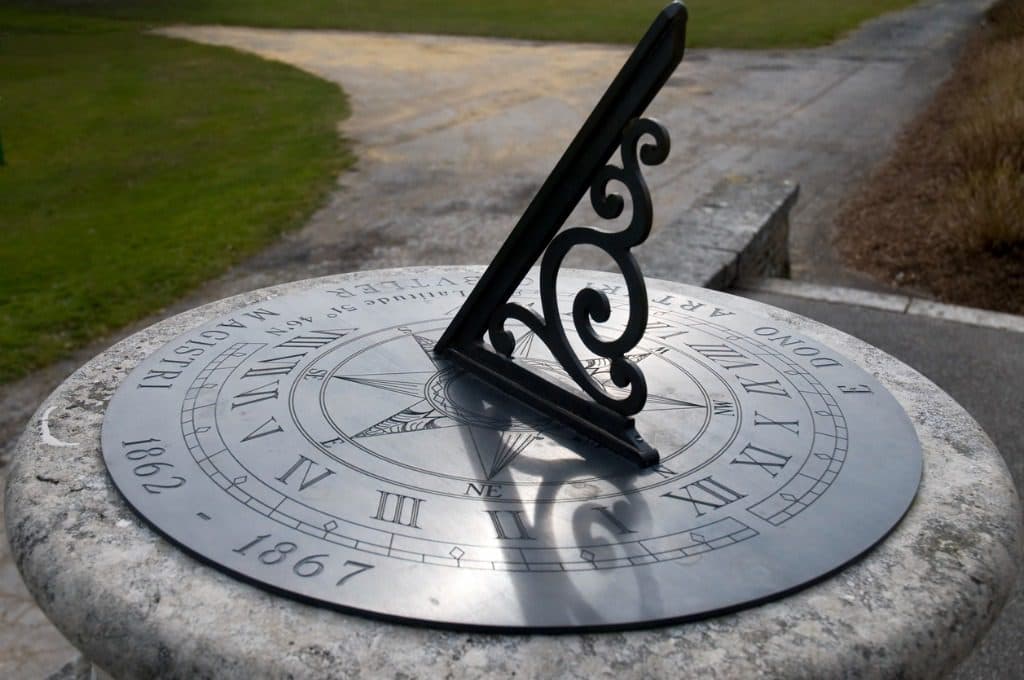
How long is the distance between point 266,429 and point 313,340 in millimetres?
546

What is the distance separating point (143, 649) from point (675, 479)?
1.01m

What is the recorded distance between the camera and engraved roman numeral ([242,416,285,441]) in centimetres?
205

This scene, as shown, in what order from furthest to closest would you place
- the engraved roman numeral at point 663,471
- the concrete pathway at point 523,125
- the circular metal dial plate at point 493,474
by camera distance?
1. the concrete pathway at point 523,125
2. the engraved roman numeral at point 663,471
3. the circular metal dial plate at point 493,474

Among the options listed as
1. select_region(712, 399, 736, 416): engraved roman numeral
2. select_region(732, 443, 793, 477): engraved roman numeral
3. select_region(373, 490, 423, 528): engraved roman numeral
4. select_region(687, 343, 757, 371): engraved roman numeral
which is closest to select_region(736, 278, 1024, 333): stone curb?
select_region(687, 343, 757, 371): engraved roman numeral

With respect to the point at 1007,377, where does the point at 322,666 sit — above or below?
above

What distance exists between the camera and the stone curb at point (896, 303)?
179 inches

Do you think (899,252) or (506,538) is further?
(899,252)

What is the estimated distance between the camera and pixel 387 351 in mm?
2555

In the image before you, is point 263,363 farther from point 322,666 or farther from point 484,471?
point 322,666

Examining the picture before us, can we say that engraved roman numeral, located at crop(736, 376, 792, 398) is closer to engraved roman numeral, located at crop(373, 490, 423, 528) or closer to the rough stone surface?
the rough stone surface

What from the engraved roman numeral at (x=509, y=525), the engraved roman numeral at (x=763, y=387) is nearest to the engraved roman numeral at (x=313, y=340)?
the engraved roman numeral at (x=509, y=525)

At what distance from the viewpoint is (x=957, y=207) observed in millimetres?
6488

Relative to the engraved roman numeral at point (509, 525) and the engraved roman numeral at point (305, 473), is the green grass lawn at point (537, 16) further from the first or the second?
the engraved roman numeral at point (509, 525)

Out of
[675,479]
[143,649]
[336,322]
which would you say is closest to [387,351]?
[336,322]
